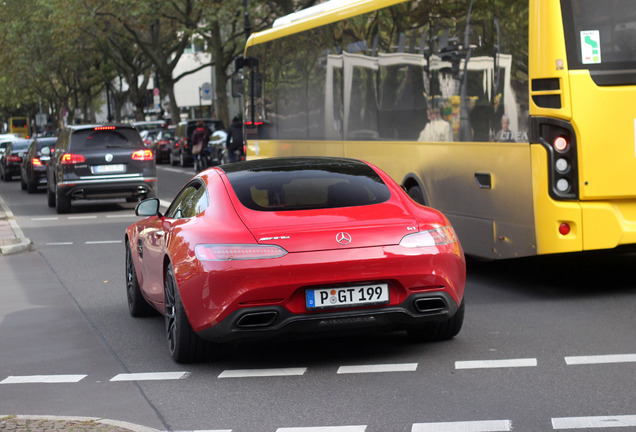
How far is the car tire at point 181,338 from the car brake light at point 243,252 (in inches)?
21.2

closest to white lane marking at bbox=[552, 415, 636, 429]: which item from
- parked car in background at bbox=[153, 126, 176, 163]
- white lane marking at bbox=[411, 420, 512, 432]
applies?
white lane marking at bbox=[411, 420, 512, 432]

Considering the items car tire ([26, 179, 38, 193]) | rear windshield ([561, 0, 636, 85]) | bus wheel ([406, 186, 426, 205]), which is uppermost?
rear windshield ([561, 0, 636, 85])

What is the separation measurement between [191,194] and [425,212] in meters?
1.81

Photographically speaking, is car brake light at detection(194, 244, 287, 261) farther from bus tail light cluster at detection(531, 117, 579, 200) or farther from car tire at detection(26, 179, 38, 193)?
car tire at detection(26, 179, 38, 193)

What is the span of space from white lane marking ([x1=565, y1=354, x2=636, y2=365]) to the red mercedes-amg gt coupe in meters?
0.83

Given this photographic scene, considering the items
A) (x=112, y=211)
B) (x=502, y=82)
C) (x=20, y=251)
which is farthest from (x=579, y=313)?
(x=112, y=211)

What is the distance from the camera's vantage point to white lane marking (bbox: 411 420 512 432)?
18.4 ft

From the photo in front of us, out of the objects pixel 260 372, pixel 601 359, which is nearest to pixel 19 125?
pixel 260 372

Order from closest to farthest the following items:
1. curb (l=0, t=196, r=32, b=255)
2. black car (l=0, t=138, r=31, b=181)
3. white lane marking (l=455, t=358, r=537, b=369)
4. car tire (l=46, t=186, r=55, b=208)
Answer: white lane marking (l=455, t=358, r=537, b=369), curb (l=0, t=196, r=32, b=255), car tire (l=46, t=186, r=55, b=208), black car (l=0, t=138, r=31, b=181)

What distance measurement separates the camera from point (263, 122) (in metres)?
18.8

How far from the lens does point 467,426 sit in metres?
5.67

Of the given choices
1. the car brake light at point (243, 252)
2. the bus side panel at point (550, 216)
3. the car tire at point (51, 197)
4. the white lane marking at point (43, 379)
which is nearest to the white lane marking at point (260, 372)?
the car brake light at point (243, 252)

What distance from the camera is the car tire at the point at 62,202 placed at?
933 inches

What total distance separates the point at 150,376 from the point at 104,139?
1695cm
